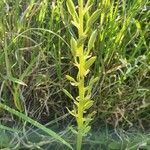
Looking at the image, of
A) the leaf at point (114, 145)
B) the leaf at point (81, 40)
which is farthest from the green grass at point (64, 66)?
the leaf at point (81, 40)

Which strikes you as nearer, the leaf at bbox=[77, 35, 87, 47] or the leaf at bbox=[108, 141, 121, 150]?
the leaf at bbox=[77, 35, 87, 47]

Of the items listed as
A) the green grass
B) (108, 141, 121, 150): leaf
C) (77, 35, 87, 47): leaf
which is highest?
(77, 35, 87, 47): leaf

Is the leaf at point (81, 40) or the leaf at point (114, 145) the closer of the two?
the leaf at point (81, 40)

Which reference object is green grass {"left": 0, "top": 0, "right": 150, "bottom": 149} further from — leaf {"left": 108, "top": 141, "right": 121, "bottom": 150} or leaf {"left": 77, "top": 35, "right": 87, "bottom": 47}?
leaf {"left": 77, "top": 35, "right": 87, "bottom": 47}

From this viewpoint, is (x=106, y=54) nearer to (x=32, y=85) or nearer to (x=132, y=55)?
(x=132, y=55)

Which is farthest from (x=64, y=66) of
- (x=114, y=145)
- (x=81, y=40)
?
(x=81, y=40)

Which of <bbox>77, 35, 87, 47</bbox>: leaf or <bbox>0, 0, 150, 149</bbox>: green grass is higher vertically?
<bbox>77, 35, 87, 47</bbox>: leaf

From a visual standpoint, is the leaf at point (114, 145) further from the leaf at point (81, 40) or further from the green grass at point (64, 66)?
the leaf at point (81, 40)

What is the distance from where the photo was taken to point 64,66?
914 millimetres

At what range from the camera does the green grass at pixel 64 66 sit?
2.86 feet

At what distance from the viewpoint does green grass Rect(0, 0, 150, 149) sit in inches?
34.3

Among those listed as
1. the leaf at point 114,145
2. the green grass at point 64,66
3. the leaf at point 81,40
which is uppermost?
the leaf at point 81,40

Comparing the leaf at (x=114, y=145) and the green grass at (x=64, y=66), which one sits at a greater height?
the green grass at (x=64, y=66)

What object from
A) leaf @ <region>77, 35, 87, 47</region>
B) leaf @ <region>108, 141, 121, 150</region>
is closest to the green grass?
leaf @ <region>108, 141, 121, 150</region>
